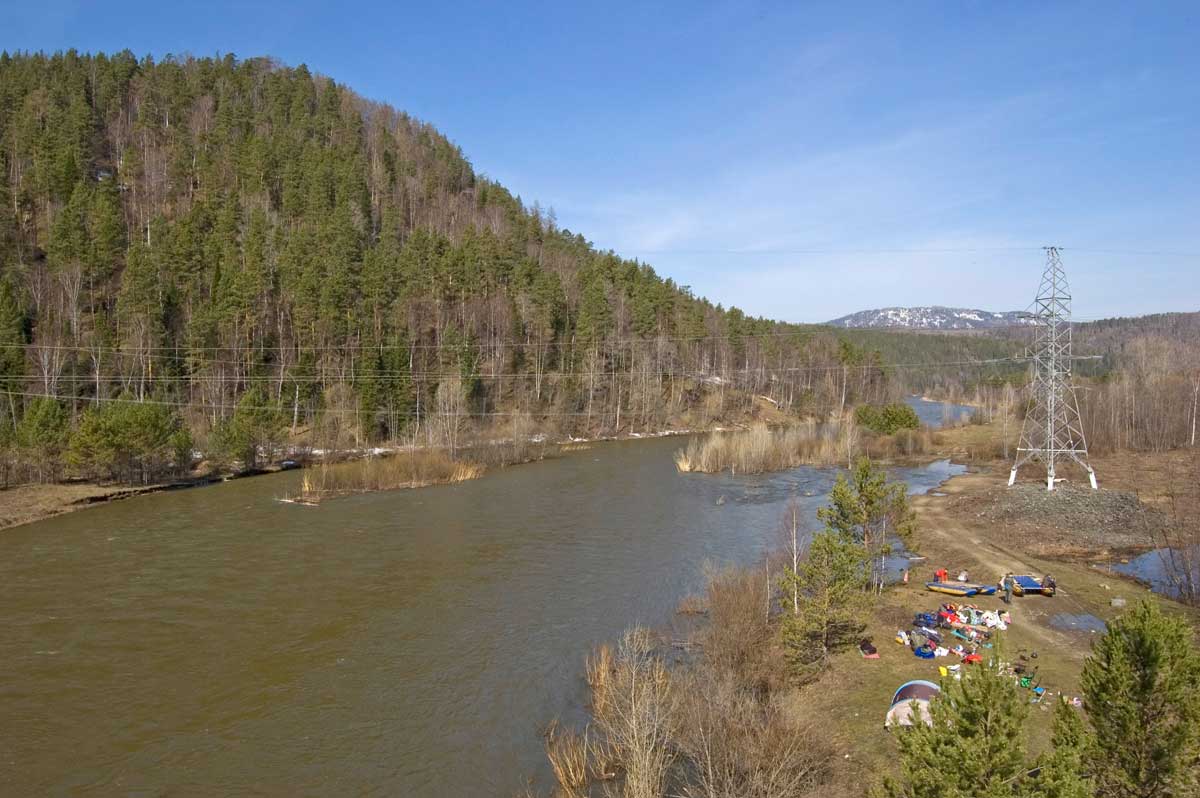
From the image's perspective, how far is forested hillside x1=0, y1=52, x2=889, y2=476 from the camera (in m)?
50.9

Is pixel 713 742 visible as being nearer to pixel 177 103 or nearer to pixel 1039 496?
pixel 1039 496

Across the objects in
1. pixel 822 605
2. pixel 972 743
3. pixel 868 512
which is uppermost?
pixel 972 743

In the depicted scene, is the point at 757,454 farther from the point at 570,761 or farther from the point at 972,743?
the point at 972,743

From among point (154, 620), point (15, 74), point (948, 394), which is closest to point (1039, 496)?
point (154, 620)

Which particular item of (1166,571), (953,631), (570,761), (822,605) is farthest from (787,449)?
(570,761)

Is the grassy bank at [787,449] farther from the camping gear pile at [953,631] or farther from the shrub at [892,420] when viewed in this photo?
the camping gear pile at [953,631]

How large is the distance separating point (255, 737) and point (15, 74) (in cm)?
10929

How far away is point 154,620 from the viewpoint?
67.2 ft

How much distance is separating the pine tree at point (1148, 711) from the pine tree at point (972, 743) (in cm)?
245

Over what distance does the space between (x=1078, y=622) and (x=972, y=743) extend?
15065 millimetres

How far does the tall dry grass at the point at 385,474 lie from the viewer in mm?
40500

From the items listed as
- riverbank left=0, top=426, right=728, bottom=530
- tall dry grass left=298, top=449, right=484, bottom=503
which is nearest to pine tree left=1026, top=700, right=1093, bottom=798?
tall dry grass left=298, top=449, right=484, bottom=503

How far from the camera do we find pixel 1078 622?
18.0 meters

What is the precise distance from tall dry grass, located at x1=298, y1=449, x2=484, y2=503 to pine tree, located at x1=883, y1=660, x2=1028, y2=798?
36.6m
